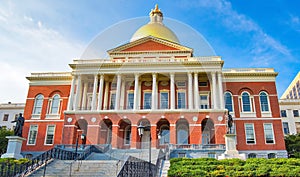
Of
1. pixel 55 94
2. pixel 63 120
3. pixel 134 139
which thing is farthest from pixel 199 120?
pixel 55 94

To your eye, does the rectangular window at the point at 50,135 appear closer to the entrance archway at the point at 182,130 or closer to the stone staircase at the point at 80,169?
the entrance archway at the point at 182,130

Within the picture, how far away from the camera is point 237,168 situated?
17.1 meters

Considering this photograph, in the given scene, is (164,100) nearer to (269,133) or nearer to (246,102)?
(246,102)

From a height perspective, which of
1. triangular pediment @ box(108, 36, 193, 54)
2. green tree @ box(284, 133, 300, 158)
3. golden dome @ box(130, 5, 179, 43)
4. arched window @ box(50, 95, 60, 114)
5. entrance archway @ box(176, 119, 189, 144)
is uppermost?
golden dome @ box(130, 5, 179, 43)

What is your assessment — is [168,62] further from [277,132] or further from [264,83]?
[277,132]

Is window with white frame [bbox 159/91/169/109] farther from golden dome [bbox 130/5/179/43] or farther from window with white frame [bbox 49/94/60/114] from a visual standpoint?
window with white frame [bbox 49/94/60/114]

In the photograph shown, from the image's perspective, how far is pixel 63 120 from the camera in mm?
36906

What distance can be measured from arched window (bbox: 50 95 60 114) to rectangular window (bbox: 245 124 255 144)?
26168mm

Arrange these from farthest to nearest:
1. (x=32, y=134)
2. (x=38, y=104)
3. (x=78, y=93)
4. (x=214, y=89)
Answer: (x=38, y=104) → (x=32, y=134) → (x=78, y=93) → (x=214, y=89)

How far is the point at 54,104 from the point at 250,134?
2738cm

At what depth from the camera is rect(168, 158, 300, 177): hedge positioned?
52.4ft

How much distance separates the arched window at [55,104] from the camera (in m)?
38.2

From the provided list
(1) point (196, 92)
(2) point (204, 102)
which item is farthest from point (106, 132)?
(2) point (204, 102)

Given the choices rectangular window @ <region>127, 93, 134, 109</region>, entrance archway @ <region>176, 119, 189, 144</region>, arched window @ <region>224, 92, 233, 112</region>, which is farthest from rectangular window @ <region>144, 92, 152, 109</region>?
arched window @ <region>224, 92, 233, 112</region>
